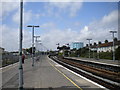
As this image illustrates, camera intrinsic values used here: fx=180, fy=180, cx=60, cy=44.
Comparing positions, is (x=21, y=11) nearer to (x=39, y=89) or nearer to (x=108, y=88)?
(x=39, y=89)

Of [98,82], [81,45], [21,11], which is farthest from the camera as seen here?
[81,45]

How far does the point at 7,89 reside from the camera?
9.91 metres

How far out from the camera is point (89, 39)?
8388cm

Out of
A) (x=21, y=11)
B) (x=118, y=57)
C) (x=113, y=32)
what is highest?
(x=113, y=32)

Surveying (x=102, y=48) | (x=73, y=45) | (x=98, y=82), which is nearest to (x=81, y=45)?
(x=73, y=45)

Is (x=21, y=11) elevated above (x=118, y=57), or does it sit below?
above

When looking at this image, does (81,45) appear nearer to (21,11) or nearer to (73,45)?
(73,45)

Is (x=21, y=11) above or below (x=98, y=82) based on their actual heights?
above

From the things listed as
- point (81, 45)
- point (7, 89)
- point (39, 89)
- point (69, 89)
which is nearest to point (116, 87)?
point (69, 89)

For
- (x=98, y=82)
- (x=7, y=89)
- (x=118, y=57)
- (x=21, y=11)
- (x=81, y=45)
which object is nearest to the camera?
(x=21, y=11)

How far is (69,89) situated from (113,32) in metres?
53.1

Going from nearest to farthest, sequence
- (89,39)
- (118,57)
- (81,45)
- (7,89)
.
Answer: (7,89) < (118,57) < (89,39) < (81,45)

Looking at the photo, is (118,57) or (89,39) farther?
(89,39)

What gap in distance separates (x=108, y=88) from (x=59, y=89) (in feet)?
9.43
